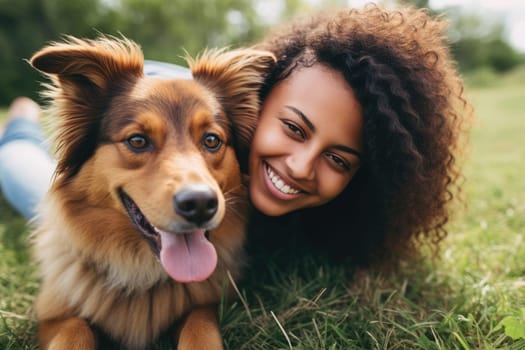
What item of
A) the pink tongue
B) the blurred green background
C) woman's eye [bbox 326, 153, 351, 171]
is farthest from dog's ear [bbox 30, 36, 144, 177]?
the blurred green background

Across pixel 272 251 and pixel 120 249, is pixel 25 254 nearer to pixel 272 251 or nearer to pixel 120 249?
pixel 120 249

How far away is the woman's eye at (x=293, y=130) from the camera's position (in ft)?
9.41

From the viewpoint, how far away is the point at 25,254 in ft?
12.8

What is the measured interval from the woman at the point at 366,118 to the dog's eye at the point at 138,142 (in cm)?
75

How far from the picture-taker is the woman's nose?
2793mm

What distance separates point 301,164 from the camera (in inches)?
110

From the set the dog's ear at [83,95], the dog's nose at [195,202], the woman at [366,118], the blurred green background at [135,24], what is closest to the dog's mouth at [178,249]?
the dog's nose at [195,202]

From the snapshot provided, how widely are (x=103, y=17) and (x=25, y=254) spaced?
78.5ft

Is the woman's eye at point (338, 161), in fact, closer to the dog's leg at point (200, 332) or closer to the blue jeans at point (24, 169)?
the dog's leg at point (200, 332)

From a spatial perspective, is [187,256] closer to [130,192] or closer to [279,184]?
[130,192]

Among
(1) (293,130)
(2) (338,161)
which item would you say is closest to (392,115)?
(2) (338,161)

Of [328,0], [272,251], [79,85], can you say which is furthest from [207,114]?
[328,0]

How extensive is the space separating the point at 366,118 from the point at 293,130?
0.46 meters

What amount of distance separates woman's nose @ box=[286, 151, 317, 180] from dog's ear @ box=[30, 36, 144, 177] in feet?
3.52
